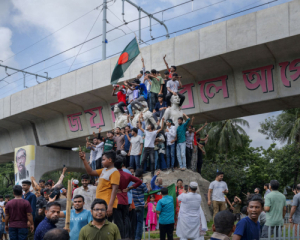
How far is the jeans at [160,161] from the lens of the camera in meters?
12.4

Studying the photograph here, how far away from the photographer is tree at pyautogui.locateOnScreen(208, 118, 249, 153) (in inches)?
1232

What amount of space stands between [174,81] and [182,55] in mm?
1762

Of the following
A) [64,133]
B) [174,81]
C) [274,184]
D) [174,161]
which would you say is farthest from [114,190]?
[64,133]

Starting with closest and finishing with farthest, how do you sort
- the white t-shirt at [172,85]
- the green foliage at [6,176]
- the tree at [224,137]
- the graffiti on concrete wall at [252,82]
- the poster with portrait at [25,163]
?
the graffiti on concrete wall at [252,82], the white t-shirt at [172,85], the poster with portrait at [25,163], the tree at [224,137], the green foliage at [6,176]

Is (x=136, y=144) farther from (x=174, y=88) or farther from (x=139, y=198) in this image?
(x=139, y=198)

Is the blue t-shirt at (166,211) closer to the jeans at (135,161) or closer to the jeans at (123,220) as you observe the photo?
the jeans at (123,220)

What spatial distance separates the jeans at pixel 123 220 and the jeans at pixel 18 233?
1813mm

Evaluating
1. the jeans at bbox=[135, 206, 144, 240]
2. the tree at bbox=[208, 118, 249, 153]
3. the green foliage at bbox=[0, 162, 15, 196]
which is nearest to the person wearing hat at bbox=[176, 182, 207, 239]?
the jeans at bbox=[135, 206, 144, 240]

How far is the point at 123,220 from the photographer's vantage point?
20.0 ft

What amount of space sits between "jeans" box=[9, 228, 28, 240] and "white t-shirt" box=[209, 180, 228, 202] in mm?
4392

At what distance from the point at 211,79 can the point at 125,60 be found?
3.68 metres

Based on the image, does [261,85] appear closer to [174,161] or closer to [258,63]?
[258,63]

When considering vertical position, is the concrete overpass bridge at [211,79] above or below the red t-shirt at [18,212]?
above

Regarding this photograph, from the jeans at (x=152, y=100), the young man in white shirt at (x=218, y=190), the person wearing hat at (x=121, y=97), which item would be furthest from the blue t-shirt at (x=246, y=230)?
the person wearing hat at (x=121, y=97)
